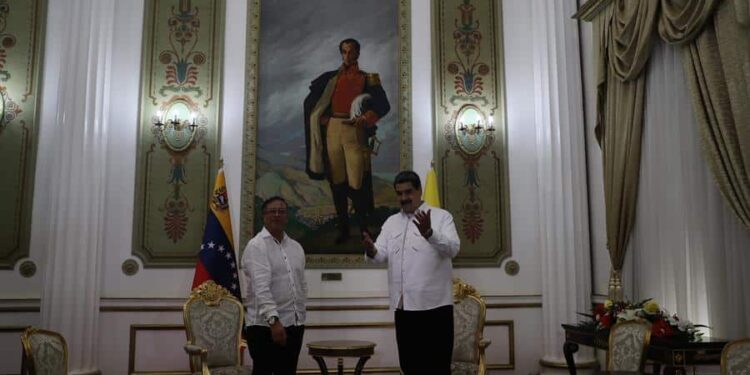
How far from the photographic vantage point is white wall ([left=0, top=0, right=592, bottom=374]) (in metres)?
5.55

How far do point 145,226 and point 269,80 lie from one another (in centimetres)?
174

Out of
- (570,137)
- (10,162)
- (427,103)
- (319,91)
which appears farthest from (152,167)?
(570,137)

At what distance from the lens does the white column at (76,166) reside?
5289mm

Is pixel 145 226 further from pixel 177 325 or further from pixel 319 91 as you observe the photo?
pixel 319 91

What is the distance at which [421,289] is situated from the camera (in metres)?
3.46

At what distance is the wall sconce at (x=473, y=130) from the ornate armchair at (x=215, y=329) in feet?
8.69

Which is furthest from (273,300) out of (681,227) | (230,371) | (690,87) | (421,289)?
(690,87)

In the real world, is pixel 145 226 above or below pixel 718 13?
below

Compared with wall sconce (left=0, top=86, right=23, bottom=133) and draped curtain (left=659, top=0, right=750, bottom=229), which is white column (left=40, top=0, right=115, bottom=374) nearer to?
wall sconce (left=0, top=86, right=23, bottom=133)

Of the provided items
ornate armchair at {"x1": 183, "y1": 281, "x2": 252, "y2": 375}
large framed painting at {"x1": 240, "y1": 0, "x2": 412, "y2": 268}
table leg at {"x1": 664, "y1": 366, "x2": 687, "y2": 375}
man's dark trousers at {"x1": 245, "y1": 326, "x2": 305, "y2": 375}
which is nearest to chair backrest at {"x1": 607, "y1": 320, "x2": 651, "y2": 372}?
table leg at {"x1": 664, "y1": 366, "x2": 687, "y2": 375}

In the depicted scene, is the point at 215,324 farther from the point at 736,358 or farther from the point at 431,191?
the point at 736,358

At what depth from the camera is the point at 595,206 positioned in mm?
5910

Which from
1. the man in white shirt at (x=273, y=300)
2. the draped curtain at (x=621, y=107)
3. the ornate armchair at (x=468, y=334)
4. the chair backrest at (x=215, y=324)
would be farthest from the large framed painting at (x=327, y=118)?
the man in white shirt at (x=273, y=300)

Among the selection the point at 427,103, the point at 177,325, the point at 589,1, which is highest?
the point at 589,1
